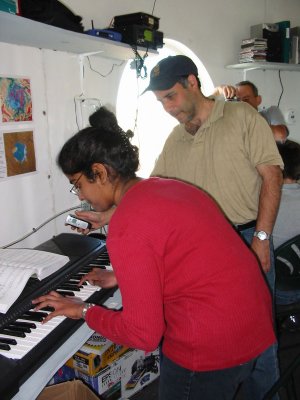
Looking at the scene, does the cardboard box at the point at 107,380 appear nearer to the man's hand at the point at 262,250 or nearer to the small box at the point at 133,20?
the man's hand at the point at 262,250

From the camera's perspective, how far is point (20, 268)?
1.37m

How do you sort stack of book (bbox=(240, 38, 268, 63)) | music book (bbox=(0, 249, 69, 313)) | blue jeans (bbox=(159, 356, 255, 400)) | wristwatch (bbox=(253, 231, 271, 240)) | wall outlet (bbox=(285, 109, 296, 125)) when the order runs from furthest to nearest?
wall outlet (bbox=(285, 109, 296, 125)) < stack of book (bbox=(240, 38, 268, 63)) < wristwatch (bbox=(253, 231, 271, 240)) < music book (bbox=(0, 249, 69, 313)) < blue jeans (bbox=(159, 356, 255, 400))

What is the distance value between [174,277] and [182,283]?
0.02m

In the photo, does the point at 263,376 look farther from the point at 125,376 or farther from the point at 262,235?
the point at 125,376

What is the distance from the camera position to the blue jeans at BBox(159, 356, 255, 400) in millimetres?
976

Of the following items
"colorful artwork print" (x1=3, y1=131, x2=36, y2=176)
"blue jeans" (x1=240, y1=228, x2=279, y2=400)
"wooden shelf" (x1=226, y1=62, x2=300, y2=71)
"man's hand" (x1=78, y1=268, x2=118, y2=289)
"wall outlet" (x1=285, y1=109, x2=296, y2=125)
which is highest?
"wooden shelf" (x1=226, y1=62, x2=300, y2=71)

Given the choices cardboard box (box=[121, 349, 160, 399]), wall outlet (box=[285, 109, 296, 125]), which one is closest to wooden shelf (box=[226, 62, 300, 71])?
wall outlet (box=[285, 109, 296, 125])

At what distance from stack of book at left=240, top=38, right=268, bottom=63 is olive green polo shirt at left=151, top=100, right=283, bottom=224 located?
166 cm

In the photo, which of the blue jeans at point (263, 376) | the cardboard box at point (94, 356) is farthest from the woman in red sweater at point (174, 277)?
the cardboard box at point (94, 356)

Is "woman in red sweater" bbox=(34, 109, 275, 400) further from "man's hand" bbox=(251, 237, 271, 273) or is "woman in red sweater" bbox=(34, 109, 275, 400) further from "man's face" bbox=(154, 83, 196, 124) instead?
"man's face" bbox=(154, 83, 196, 124)

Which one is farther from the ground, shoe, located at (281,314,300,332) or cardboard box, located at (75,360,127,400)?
cardboard box, located at (75,360,127,400)

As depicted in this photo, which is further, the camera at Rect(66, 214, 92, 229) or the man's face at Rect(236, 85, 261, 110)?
the man's face at Rect(236, 85, 261, 110)

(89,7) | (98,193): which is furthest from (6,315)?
(89,7)

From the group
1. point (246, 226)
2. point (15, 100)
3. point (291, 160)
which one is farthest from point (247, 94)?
point (15, 100)
